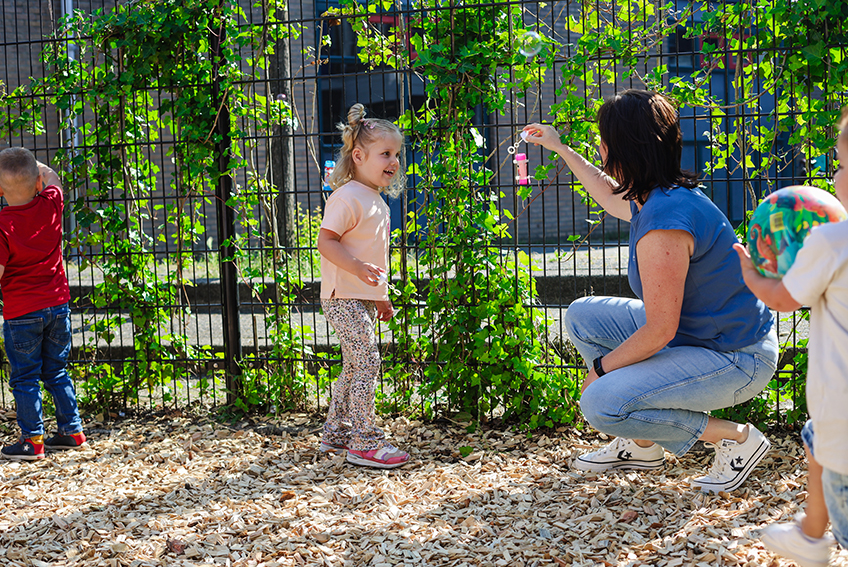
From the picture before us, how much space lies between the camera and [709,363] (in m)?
2.60

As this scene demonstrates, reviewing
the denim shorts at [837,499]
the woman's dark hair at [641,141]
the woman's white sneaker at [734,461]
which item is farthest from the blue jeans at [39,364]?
the denim shorts at [837,499]

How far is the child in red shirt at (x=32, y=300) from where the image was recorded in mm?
3600

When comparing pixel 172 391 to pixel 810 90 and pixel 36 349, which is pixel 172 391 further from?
pixel 810 90

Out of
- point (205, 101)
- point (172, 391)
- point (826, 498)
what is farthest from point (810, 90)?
point (172, 391)

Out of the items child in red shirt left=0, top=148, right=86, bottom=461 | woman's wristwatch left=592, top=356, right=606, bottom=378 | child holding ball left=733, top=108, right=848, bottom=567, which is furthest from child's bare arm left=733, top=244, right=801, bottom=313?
child in red shirt left=0, top=148, right=86, bottom=461

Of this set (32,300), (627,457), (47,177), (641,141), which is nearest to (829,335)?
(641,141)

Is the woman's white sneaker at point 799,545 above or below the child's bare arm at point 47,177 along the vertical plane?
below

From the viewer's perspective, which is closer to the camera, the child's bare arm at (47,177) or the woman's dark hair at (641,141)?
the woman's dark hair at (641,141)

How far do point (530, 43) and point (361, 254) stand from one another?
1236mm

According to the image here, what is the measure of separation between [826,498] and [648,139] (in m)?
1.31

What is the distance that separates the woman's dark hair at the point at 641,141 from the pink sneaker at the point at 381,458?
1.50 m

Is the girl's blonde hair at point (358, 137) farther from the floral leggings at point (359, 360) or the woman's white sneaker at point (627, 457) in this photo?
the woman's white sneaker at point (627, 457)

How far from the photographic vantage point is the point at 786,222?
5.85ft

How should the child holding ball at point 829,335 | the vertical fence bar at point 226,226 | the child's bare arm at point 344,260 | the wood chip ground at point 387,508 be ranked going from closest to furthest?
the child holding ball at point 829,335, the wood chip ground at point 387,508, the child's bare arm at point 344,260, the vertical fence bar at point 226,226
